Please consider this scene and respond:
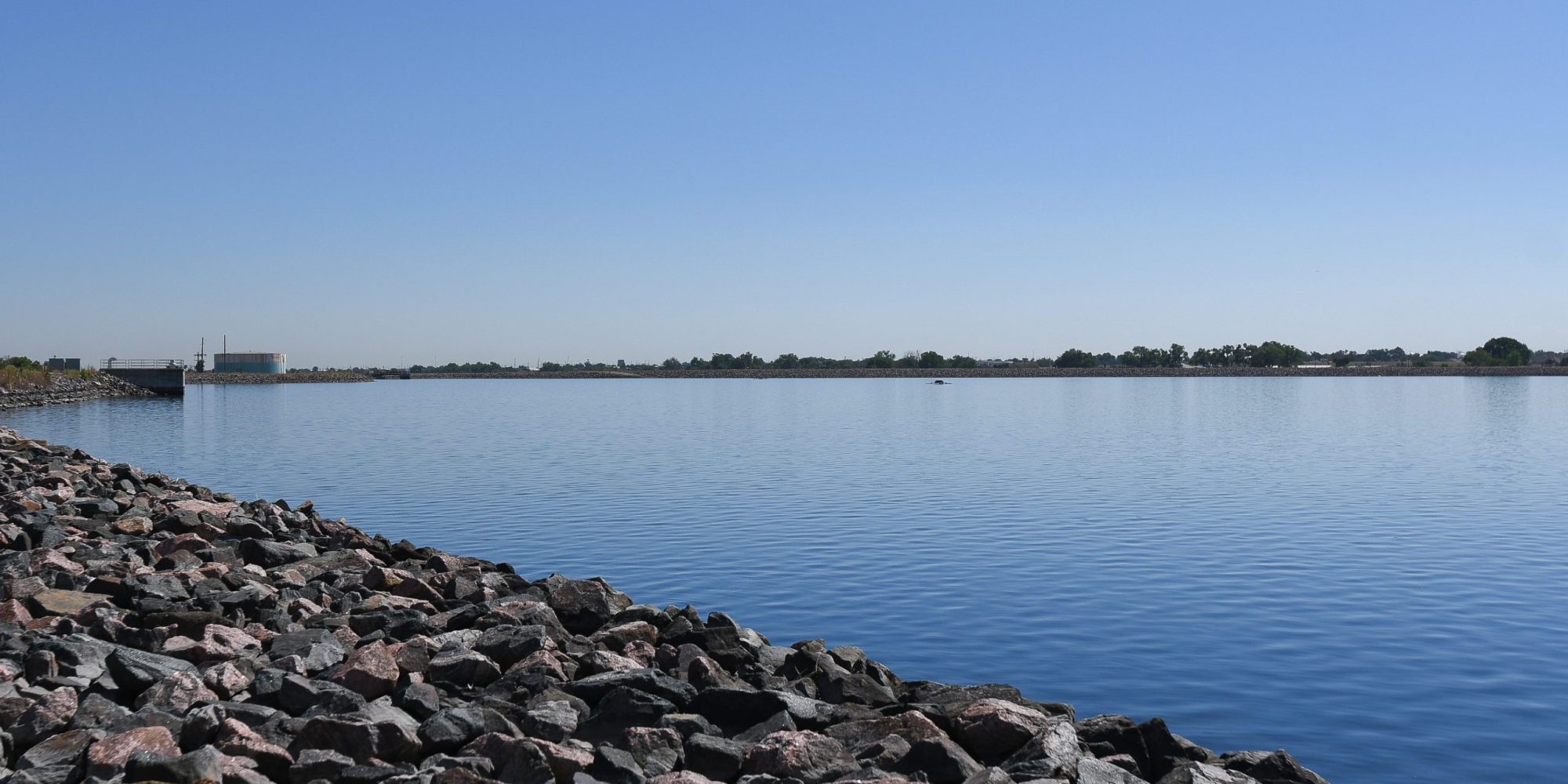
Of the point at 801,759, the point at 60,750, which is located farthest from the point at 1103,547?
the point at 60,750

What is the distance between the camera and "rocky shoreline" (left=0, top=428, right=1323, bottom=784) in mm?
7973

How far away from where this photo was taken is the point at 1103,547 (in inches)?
875

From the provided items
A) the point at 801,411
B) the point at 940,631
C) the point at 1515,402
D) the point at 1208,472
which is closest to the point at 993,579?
the point at 940,631

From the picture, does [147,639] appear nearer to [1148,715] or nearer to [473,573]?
[473,573]

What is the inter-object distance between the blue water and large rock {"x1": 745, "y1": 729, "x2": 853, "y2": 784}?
4.86 metres

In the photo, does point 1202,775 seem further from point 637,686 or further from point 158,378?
point 158,378

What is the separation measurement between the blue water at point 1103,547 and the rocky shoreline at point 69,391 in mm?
35589

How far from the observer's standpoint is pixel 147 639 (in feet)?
34.4

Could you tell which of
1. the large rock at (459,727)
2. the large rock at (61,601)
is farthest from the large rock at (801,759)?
the large rock at (61,601)

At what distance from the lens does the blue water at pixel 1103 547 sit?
12.8m

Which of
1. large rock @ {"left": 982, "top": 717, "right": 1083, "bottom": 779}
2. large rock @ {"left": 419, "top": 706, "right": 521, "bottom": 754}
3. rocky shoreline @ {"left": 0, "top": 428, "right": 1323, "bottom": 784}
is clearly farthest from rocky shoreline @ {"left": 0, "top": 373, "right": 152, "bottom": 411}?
large rock @ {"left": 982, "top": 717, "right": 1083, "bottom": 779}

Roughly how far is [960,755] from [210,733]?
5220mm

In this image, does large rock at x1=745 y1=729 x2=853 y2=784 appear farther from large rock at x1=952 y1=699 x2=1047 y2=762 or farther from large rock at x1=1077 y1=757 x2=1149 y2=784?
large rock at x1=1077 y1=757 x2=1149 y2=784

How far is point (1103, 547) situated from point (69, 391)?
10034 centimetres
